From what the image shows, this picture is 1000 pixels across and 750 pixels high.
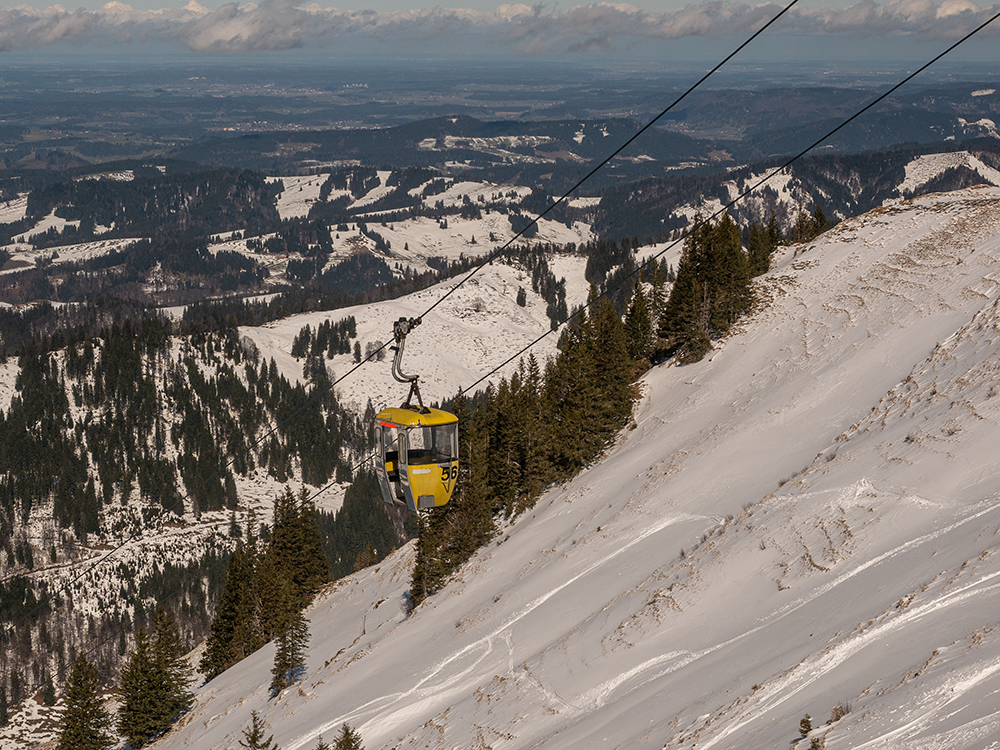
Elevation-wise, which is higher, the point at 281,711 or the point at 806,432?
the point at 806,432

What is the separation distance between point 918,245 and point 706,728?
76.9 meters

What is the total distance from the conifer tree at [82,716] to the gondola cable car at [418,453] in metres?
40.8

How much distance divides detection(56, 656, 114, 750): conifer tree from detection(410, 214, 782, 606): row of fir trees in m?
24.9

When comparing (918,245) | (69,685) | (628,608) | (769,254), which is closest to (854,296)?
(918,245)

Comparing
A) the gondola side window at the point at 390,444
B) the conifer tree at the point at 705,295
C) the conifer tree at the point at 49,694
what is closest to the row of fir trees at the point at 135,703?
the gondola side window at the point at 390,444

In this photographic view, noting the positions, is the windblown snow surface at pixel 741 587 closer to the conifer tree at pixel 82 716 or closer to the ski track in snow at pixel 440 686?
the ski track in snow at pixel 440 686

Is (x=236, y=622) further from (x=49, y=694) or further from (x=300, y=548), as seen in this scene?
(x=49, y=694)

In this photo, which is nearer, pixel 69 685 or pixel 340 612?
pixel 69 685

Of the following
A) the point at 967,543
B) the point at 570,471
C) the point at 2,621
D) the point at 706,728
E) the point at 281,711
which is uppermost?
the point at 967,543

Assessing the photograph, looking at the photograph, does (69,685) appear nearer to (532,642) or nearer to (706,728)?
(532,642)

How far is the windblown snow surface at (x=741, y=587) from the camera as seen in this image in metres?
22.2

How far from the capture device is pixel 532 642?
124ft

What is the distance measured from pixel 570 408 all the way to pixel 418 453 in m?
38.6

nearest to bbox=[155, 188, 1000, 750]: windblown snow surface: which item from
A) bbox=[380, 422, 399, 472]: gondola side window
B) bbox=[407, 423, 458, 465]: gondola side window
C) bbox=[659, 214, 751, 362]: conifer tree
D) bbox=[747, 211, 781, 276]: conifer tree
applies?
bbox=[659, 214, 751, 362]: conifer tree
